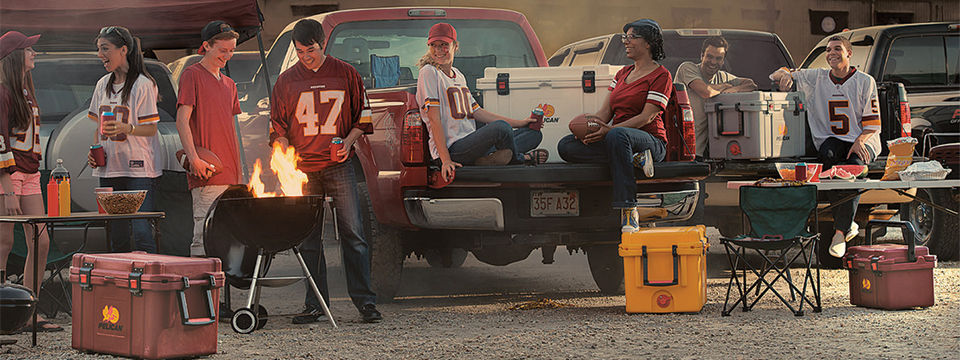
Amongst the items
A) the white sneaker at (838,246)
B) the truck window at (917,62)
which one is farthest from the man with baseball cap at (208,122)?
the truck window at (917,62)

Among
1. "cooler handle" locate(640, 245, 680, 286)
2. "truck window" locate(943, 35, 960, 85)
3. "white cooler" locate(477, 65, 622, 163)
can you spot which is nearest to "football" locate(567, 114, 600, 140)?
"white cooler" locate(477, 65, 622, 163)

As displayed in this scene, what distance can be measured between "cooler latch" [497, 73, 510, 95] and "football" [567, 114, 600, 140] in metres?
0.48

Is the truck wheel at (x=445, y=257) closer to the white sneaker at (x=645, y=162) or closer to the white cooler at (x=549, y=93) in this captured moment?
the white cooler at (x=549, y=93)

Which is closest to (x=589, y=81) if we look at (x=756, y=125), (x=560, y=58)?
(x=756, y=125)

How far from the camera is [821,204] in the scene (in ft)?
30.3

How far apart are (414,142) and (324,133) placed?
21.2 inches

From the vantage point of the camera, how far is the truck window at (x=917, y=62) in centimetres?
1195

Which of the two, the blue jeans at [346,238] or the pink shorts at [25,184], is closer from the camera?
the pink shorts at [25,184]

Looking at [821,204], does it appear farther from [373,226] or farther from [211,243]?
[211,243]

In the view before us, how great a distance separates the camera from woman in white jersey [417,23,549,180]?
7324 mm

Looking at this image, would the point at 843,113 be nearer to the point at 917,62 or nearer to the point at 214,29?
the point at 917,62

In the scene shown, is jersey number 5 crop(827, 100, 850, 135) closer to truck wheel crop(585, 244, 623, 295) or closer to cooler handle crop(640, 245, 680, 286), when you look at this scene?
truck wheel crop(585, 244, 623, 295)

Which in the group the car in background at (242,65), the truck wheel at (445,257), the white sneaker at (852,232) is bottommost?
the truck wheel at (445,257)

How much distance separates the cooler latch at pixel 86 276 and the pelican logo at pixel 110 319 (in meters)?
0.16
